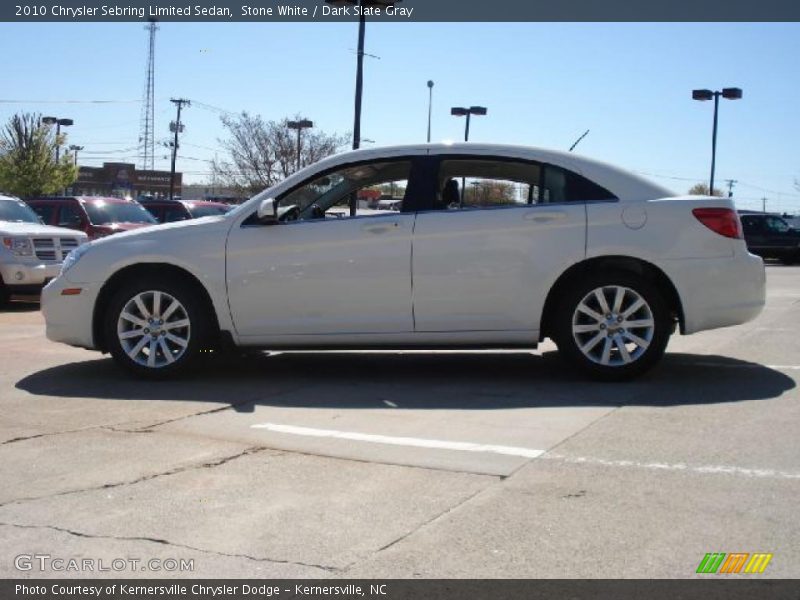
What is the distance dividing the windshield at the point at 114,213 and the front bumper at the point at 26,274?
3.03m

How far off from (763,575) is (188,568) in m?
2.17

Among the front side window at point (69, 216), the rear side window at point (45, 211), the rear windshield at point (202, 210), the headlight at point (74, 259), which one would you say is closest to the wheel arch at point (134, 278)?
the headlight at point (74, 259)

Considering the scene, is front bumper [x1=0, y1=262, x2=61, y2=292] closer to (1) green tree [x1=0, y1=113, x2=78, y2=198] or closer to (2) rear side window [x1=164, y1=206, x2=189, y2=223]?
(2) rear side window [x1=164, y1=206, x2=189, y2=223]

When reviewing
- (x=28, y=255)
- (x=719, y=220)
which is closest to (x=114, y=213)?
(x=28, y=255)

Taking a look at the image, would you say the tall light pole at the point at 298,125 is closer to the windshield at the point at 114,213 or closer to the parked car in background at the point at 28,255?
the windshield at the point at 114,213

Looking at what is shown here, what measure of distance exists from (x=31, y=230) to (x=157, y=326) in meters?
6.97

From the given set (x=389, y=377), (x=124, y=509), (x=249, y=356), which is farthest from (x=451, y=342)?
(x=124, y=509)

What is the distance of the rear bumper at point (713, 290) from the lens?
6848mm

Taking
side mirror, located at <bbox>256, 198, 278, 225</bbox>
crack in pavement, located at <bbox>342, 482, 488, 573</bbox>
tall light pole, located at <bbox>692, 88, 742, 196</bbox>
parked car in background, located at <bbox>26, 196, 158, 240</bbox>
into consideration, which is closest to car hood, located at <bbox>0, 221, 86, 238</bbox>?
parked car in background, located at <bbox>26, 196, 158, 240</bbox>

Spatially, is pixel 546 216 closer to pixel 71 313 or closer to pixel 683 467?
pixel 683 467

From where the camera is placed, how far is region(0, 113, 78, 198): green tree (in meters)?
51.7

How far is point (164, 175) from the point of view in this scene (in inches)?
3814

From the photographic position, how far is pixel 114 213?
1628 cm

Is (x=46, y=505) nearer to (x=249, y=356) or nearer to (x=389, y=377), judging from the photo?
(x=389, y=377)
